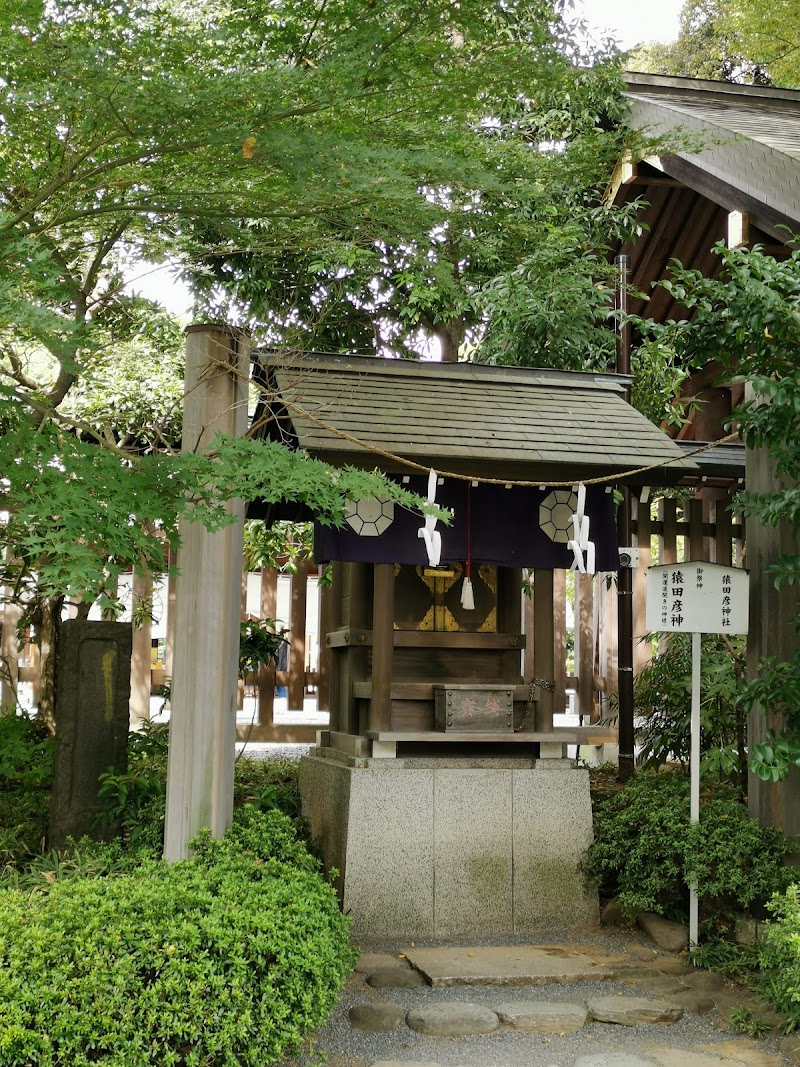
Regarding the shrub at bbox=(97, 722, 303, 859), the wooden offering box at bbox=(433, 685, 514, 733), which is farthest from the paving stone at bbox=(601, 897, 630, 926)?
the shrub at bbox=(97, 722, 303, 859)

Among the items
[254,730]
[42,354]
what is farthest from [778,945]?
[42,354]

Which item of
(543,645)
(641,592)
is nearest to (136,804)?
(543,645)

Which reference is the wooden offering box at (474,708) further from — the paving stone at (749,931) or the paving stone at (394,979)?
the paving stone at (749,931)

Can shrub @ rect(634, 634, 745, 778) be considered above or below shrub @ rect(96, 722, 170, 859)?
above

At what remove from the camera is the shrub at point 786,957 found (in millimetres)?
5320

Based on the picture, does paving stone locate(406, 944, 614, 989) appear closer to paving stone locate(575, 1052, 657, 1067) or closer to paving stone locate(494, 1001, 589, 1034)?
paving stone locate(494, 1001, 589, 1034)

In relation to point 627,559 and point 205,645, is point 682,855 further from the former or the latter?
point 205,645

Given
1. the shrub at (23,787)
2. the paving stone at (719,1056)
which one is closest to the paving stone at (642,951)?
the paving stone at (719,1056)

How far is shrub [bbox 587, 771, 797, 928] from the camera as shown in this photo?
22.6 feet

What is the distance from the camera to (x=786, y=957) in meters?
5.66

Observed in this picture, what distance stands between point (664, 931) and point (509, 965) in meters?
1.28

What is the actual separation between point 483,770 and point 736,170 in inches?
220

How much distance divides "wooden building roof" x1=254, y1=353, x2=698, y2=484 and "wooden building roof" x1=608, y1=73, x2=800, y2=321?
1.46m

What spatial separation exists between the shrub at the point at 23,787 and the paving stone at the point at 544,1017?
133 inches
